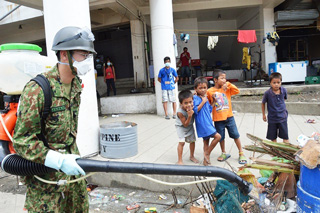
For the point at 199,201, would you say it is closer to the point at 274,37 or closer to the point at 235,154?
the point at 235,154

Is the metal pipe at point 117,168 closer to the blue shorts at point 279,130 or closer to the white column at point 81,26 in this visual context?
the white column at point 81,26

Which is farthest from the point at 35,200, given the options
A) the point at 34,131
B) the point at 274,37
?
the point at 274,37

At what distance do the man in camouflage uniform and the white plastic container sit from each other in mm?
575

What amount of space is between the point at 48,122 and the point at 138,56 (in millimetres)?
11274

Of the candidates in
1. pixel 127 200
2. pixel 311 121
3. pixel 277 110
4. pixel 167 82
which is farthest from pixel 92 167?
pixel 311 121

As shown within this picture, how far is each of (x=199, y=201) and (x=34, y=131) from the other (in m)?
2.28

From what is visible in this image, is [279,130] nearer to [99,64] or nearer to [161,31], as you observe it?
[161,31]

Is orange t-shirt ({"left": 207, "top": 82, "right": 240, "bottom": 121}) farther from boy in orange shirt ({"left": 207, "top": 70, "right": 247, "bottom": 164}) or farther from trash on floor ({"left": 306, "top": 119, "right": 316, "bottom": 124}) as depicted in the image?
trash on floor ({"left": 306, "top": 119, "right": 316, "bottom": 124})

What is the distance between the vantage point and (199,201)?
10.2ft

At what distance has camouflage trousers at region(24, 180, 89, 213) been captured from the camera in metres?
1.78

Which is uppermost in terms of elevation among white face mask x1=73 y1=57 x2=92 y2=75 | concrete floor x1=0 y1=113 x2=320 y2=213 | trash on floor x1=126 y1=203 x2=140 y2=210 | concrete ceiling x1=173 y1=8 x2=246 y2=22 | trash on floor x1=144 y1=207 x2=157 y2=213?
concrete ceiling x1=173 y1=8 x2=246 y2=22

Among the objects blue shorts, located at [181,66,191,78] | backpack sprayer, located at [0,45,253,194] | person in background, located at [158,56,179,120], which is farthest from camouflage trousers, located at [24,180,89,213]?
blue shorts, located at [181,66,191,78]

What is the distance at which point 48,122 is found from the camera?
5.73ft

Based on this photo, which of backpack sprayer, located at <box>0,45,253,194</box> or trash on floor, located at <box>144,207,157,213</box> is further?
trash on floor, located at <box>144,207,157,213</box>
